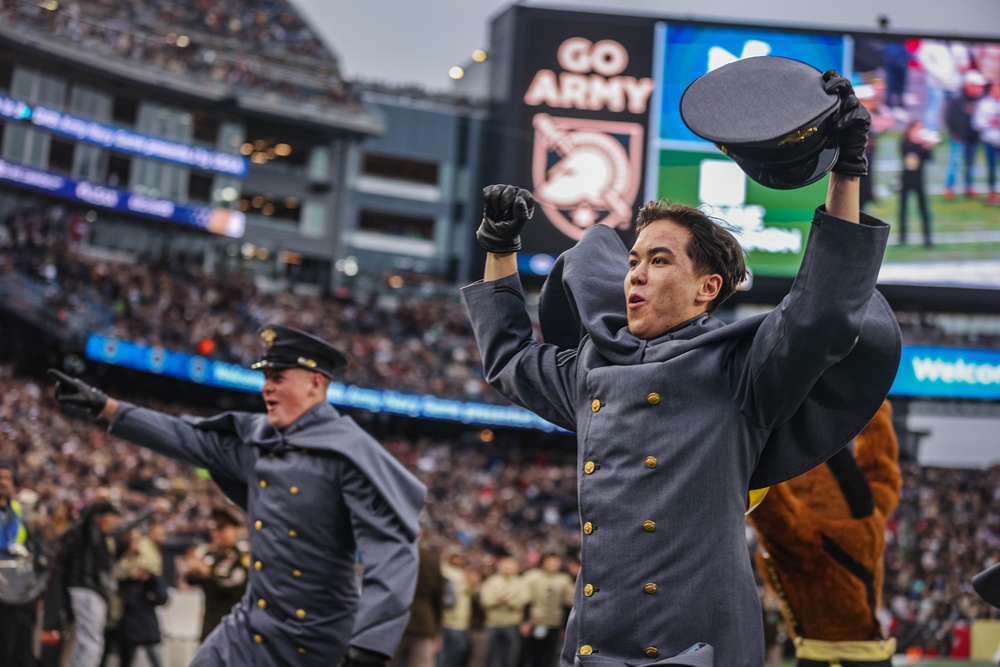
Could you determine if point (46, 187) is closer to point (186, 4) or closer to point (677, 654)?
point (186, 4)

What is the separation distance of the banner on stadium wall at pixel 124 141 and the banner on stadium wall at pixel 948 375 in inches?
818

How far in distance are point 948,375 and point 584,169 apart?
9.33 meters

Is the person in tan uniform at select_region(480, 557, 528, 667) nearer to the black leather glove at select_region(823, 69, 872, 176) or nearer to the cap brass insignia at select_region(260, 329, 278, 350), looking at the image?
the cap brass insignia at select_region(260, 329, 278, 350)

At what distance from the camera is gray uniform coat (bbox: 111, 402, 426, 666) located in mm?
4762

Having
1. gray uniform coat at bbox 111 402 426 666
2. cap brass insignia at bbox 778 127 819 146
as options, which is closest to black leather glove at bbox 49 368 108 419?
gray uniform coat at bbox 111 402 426 666

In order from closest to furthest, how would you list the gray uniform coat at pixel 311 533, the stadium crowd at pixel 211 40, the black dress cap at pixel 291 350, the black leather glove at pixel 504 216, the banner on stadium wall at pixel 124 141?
1. the black leather glove at pixel 504 216
2. the gray uniform coat at pixel 311 533
3. the black dress cap at pixel 291 350
4. the banner on stadium wall at pixel 124 141
5. the stadium crowd at pixel 211 40

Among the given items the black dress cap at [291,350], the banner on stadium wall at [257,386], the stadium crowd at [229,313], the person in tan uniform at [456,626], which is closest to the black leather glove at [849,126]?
the black dress cap at [291,350]

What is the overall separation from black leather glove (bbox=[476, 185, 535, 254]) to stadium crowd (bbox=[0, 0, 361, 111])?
1292 inches

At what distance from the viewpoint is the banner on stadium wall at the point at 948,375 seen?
27156 mm

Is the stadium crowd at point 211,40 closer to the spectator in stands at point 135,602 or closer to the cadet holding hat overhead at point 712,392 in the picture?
the spectator in stands at point 135,602

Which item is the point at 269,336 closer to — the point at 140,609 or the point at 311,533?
the point at 311,533

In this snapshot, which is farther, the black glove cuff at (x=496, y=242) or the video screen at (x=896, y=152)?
the video screen at (x=896, y=152)

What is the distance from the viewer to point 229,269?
39.2 meters

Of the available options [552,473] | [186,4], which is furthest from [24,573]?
[186,4]
